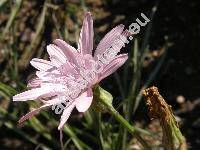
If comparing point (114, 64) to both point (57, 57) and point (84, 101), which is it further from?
point (57, 57)

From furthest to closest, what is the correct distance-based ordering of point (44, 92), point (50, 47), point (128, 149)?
point (128, 149) → point (50, 47) → point (44, 92)

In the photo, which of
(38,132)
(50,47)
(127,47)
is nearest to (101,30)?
(127,47)

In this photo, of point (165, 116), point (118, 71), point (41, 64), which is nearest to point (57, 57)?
point (41, 64)

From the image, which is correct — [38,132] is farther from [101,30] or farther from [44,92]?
[44,92]

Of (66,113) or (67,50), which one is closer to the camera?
(66,113)

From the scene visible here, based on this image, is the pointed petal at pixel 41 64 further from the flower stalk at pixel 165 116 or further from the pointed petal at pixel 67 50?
the flower stalk at pixel 165 116

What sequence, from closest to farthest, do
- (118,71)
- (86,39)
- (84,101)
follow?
(84,101), (86,39), (118,71)

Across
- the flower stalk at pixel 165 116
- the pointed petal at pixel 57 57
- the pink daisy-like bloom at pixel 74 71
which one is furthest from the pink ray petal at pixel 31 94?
the flower stalk at pixel 165 116
